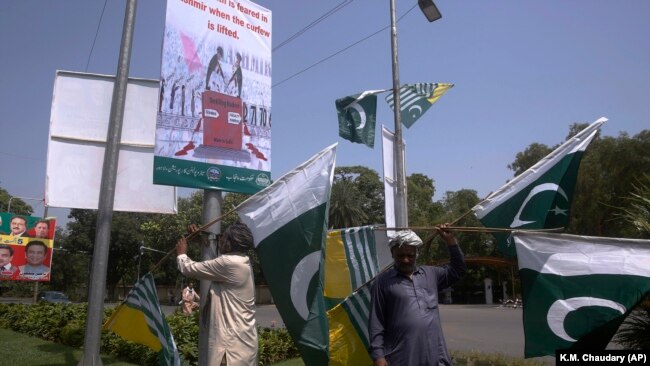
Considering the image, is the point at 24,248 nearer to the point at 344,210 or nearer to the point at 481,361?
the point at 481,361

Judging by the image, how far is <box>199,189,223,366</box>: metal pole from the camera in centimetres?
444

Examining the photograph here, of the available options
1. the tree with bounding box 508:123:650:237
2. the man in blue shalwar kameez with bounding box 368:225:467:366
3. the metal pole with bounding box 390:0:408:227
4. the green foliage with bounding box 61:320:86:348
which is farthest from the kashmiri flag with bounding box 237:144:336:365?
the tree with bounding box 508:123:650:237

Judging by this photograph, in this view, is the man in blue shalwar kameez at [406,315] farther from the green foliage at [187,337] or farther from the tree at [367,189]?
the tree at [367,189]

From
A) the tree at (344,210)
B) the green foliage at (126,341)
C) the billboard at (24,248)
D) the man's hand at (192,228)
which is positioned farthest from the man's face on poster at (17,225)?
the tree at (344,210)

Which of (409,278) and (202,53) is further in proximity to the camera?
(202,53)

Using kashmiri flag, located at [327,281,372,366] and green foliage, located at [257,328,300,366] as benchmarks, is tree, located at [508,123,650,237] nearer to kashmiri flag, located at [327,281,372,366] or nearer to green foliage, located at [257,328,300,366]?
green foliage, located at [257,328,300,366]

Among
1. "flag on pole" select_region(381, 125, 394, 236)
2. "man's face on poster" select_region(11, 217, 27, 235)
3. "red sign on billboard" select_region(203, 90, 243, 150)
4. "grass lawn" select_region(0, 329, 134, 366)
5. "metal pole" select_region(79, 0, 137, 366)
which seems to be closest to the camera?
"red sign on billboard" select_region(203, 90, 243, 150)

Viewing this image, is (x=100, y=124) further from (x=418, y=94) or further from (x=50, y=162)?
(x=418, y=94)

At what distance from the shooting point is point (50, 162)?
6773 millimetres

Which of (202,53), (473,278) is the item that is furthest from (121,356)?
(473,278)

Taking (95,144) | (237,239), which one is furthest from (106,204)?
(237,239)

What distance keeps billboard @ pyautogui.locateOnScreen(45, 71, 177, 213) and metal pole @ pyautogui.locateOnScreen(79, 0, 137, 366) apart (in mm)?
379

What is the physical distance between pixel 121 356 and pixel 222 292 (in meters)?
7.00

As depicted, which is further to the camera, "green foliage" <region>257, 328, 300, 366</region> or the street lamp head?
"green foliage" <region>257, 328, 300, 366</region>
